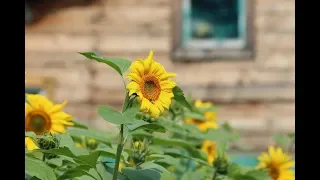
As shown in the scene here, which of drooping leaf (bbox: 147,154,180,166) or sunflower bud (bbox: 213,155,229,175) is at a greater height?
drooping leaf (bbox: 147,154,180,166)

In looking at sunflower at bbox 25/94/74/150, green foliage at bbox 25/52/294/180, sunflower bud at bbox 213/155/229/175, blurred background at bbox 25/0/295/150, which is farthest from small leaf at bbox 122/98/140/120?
blurred background at bbox 25/0/295/150

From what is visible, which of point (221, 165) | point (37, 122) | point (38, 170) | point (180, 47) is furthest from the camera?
point (180, 47)

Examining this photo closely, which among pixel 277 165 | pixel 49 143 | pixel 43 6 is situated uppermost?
pixel 43 6

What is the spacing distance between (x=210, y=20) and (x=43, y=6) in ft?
4.10

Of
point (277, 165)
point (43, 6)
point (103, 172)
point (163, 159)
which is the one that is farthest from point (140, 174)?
point (43, 6)

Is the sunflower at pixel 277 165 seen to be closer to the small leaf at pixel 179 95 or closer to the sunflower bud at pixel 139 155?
the sunflower bud at pixel 139 155

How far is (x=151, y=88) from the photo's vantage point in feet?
3.41

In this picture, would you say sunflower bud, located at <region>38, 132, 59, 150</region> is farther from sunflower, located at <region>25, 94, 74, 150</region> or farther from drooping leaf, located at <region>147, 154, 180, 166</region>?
sunflower, located at <region>25, 94, 74, 150</region>

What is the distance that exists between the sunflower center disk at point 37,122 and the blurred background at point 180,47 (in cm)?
446

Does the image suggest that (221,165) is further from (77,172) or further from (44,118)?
(77,172)

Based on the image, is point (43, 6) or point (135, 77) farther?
point (43, 6)

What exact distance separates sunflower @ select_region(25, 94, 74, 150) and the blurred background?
4435 millimetres

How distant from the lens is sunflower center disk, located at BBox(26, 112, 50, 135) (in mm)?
1364
